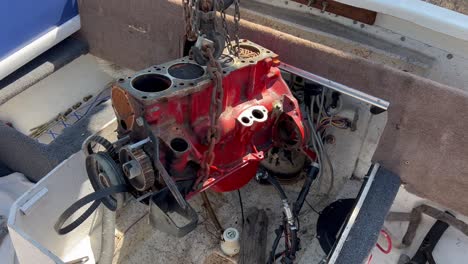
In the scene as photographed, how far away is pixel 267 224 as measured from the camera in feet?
6.17

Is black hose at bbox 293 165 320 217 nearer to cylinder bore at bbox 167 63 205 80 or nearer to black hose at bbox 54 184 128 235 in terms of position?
cylinder bore at bbox 167 63 205 80

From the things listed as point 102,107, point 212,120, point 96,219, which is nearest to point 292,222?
point 212,120

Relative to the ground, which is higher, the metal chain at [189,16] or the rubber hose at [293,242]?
the metal chain at [189,16]

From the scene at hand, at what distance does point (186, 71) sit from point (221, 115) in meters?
0.19

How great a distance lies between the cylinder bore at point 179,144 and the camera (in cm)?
143

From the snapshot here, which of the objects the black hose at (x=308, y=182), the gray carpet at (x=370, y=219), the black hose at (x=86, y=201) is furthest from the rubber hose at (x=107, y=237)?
the gray carpet at (x=370, y=219)

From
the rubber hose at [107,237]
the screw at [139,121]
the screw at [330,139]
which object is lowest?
the rubber hose at [107,237]

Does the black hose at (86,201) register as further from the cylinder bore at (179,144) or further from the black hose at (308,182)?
the black hose at (308,182)

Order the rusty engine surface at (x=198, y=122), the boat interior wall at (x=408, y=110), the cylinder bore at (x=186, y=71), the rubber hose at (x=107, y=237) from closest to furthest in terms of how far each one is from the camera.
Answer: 1. the rusty engine surface at (x=198, y=122)
2. the cylinder bore at (x=186, y=71)
3. the boat interior wall at (x=408, y=110)
4. the rubber hose at (x=107, y=237)

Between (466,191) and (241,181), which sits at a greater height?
(466,191)

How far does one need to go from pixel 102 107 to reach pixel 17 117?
2.18 ft

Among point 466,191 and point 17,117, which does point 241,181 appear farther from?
point 17,117

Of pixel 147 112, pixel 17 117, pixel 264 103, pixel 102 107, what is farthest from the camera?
pixel 17 117

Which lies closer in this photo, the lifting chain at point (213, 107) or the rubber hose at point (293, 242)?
the lifting chain at point (213, 107)
